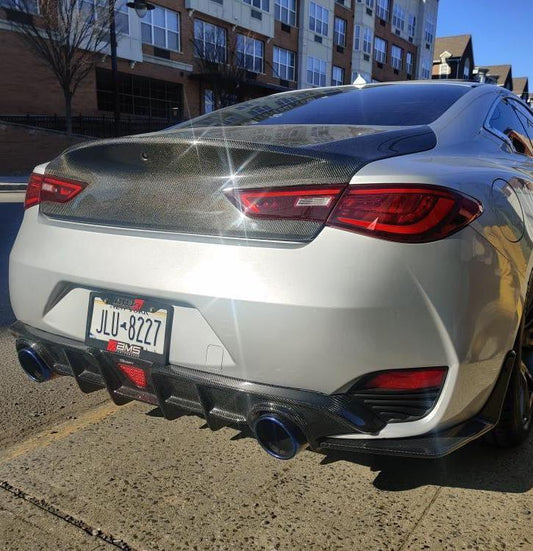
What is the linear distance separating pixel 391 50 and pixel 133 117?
30079 mm

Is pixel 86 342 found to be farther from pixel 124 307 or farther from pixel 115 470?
pixel 115 470

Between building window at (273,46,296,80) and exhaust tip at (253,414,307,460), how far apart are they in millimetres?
34682

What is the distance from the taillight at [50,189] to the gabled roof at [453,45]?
220 feet

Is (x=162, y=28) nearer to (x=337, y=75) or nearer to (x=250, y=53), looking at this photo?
(x=250, y=53)

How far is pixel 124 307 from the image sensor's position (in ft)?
6.64

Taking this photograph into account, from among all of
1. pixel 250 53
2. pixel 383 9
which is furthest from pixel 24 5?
pixel 383 9

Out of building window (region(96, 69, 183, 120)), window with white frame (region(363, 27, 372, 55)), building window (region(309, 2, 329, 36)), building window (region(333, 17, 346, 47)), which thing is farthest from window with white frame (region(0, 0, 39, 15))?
window with white frame (region(363, 27, 372, 55))

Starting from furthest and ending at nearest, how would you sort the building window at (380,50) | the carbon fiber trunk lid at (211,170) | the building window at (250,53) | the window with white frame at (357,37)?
the building window at (380,50)
the window with white frame at (357,37)
the building window at (250,53)
the carbon fiber trunk lid at (211,170)

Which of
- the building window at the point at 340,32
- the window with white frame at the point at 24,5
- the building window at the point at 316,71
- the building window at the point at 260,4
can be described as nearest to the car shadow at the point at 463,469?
the window with white frame at the point at 24,5

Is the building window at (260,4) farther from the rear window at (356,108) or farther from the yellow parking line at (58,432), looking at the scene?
the yellow parking line at (58,432)

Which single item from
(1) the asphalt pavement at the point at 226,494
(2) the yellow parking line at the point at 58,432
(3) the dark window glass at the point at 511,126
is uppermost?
(3) the dark window glass at the point at 511,126

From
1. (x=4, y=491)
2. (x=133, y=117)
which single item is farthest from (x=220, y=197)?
(x=133, y=117)

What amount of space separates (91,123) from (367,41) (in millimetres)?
27684

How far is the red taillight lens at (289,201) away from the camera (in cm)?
173
